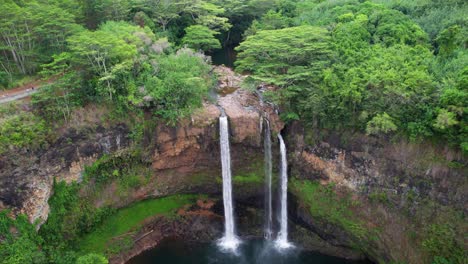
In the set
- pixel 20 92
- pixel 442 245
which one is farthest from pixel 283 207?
pixel 20 92

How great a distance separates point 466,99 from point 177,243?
21728 millimetres

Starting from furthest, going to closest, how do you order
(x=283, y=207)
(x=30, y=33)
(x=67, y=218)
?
1. (x=283, y=207)
2. (x=30, y=33)
3. (x=67, y=218)

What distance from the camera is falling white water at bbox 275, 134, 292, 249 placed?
27.7m

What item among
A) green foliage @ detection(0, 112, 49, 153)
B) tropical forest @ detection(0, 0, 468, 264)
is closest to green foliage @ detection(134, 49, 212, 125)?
tropical forest @ detection(0, 0, 468, 264)

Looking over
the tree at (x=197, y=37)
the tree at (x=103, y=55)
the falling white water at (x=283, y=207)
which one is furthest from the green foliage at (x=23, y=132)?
the tree at (x=197, y=37)

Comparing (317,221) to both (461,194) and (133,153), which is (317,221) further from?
(133,153)

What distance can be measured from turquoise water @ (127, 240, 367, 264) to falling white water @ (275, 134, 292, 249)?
0.84 metres

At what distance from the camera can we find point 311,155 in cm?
2711

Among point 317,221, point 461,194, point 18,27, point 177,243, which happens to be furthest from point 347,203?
point 18,27

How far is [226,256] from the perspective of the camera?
88.3 ft

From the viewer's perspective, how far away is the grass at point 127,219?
1021 inches

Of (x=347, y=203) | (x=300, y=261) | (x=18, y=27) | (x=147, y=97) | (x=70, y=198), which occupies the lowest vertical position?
(x=300, y=261)

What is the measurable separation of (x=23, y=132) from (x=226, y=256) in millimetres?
16125

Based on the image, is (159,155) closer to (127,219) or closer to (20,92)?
(127,219)
